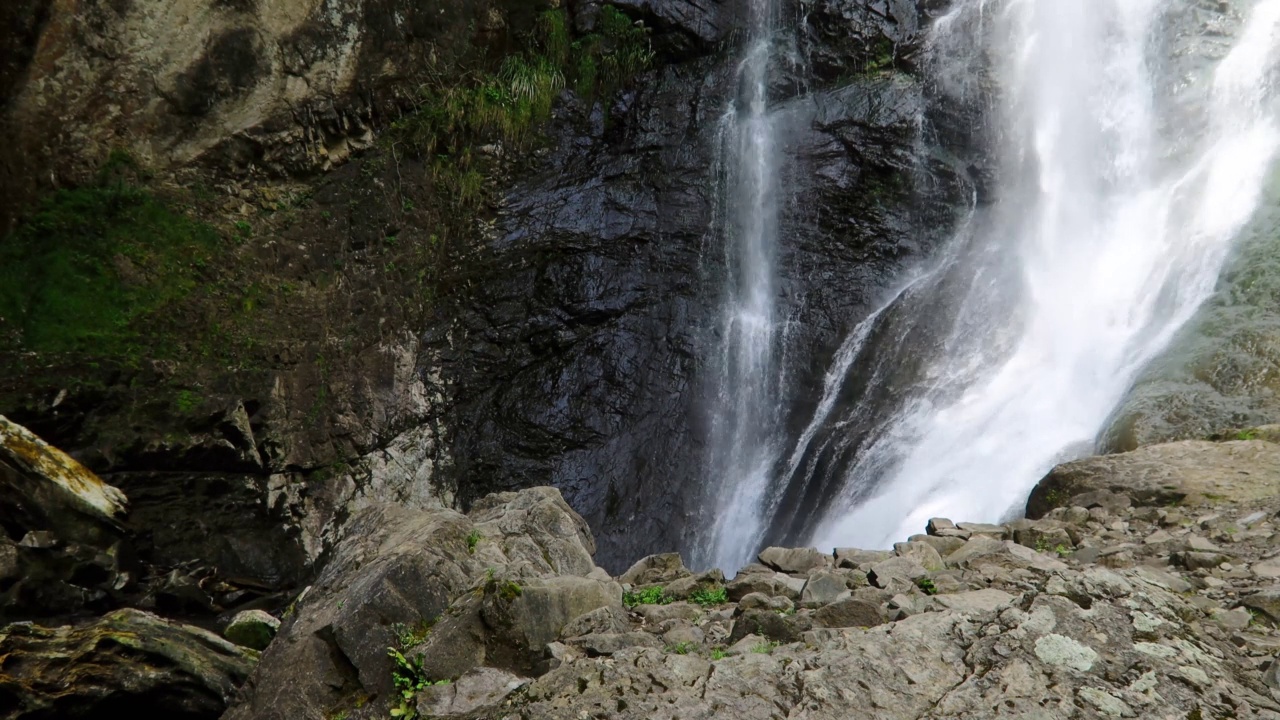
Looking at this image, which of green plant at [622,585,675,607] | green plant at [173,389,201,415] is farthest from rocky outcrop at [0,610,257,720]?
green plant at [173,389,201,415]

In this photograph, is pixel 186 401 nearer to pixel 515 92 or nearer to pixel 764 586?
pixel 515 92

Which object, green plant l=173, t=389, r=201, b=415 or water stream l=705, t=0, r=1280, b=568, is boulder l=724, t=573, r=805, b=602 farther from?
green plant l=173, t=389, r=201, b=415

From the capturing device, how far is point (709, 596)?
5691mm

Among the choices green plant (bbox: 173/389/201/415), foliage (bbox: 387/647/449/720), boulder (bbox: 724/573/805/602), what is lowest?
foliage (bbox: 387/647/449/720)

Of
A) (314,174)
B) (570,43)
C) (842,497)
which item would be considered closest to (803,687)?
(842,497)

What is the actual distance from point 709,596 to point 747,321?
8.84m

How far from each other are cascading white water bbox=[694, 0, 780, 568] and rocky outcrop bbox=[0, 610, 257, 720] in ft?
24.8

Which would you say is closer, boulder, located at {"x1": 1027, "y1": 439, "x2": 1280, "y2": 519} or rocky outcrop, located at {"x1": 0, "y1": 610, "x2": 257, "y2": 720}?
rocky outcrop, located at {"x1": 0, "y1": 610, "x2": 257, "y2": 720}

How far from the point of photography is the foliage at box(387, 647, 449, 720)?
421 centimetres

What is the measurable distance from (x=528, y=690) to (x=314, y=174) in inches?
431

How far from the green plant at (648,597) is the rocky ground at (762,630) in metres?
0.02

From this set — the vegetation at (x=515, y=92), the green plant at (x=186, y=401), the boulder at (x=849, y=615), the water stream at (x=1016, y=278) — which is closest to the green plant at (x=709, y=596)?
the boulder at (x=849, y=615)

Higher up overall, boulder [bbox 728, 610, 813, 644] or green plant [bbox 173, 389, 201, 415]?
green plant [bbox 173, 389, 201, 415]

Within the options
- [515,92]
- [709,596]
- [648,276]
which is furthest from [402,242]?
[709,596]
